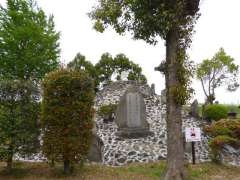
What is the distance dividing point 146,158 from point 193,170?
9.48 feet

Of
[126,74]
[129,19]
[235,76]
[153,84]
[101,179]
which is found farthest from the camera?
[235,76]

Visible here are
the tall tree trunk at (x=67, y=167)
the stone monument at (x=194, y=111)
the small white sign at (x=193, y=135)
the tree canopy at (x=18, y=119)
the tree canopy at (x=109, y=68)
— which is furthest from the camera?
the tree canopy at (x=109, y=68)

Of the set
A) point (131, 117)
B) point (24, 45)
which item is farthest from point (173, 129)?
point (24, 45)

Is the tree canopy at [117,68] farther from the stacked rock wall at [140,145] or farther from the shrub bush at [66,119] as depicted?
the shrub bush at [66,119]

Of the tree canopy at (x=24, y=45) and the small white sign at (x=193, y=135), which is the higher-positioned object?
the tree canopy at (x=24, y=45)

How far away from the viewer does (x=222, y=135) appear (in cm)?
1457

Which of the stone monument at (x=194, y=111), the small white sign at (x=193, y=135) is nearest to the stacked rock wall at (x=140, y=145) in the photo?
the stone monument at (x=194, y=111)

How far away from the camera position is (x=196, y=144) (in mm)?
15250

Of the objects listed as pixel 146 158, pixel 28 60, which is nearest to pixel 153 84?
pixel 28 60

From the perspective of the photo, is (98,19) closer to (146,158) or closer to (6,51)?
(146,158)

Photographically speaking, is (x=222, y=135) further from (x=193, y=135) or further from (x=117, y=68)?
(x=117, y=68)

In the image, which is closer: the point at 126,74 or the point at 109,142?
the point at 109,142

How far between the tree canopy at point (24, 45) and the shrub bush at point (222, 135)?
51.2ft

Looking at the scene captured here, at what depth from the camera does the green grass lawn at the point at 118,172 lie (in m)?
10.3
